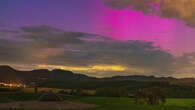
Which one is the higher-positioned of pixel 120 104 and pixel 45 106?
pixel 45 106

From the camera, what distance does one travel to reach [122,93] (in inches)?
4245

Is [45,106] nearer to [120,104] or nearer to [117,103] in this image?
[120,104]

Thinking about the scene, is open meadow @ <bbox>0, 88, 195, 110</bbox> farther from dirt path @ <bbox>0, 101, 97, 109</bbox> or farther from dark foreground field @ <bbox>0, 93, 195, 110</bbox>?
dirt path @ <bbox>0, 101, 97, 109</bbox>

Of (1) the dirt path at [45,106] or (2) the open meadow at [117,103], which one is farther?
(2) the open meadow at [117,103]

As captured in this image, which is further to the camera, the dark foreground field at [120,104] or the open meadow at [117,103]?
the open meadow at [117,103]

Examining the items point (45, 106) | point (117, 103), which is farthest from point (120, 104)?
point (45, 106)

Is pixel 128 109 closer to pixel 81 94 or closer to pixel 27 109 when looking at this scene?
pixel 27 109

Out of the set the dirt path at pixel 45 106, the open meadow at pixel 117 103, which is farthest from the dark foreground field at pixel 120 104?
the dirt path at pixel 45 106

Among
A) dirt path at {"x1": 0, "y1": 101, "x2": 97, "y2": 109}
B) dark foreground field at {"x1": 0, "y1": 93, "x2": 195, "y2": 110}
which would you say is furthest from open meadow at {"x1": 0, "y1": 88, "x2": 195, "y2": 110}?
dirt path at {"x1": 0, "y1": 101, "x2": 97, "y2": 109}

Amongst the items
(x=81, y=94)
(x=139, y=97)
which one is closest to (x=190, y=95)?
(x=81, y=94)

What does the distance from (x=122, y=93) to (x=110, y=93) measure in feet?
14.0

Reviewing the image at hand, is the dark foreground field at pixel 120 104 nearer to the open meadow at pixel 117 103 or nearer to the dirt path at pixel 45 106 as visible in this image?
the open meadow at pixel 117 103

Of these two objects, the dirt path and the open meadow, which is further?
the open meadow

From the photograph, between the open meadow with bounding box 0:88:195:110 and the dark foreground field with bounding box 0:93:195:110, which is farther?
the open meadow with bounding box 0:88:195:110
